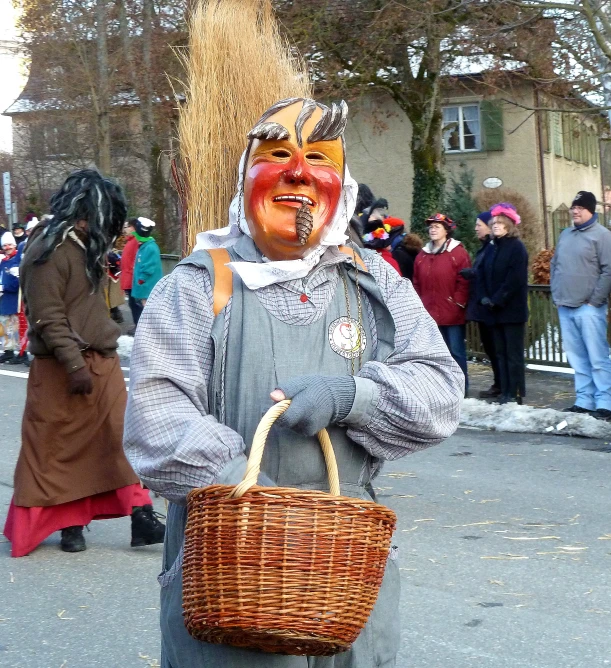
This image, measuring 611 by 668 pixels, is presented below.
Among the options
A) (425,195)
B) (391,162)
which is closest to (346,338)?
(425,195)

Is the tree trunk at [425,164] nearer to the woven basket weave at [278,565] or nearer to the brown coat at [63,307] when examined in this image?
the brown coat at [63,307]

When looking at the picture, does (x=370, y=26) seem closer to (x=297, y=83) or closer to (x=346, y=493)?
(x=297, y=83)

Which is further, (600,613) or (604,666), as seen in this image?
(600,613)

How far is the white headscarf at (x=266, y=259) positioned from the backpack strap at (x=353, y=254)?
1.0 inches

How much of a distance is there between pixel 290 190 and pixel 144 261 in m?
11.4

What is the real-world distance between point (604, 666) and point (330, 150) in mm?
2449

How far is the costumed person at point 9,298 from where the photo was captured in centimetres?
1376

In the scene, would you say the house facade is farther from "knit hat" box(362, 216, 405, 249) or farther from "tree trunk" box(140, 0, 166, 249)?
"knit hat" box(362, 216, 405, 249)

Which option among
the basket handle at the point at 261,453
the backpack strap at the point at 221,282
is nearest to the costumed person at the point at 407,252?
the backpack strap at the point at 221,282

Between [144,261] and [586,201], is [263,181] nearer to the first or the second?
[586,201]

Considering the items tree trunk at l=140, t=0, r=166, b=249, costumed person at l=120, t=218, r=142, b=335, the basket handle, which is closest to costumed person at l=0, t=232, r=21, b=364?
costumed person at l=120, t=218, r=142, b=335

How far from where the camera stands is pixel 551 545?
5.65m

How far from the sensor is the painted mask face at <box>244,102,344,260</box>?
2.54m

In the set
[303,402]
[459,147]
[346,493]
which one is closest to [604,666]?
[346,493]
